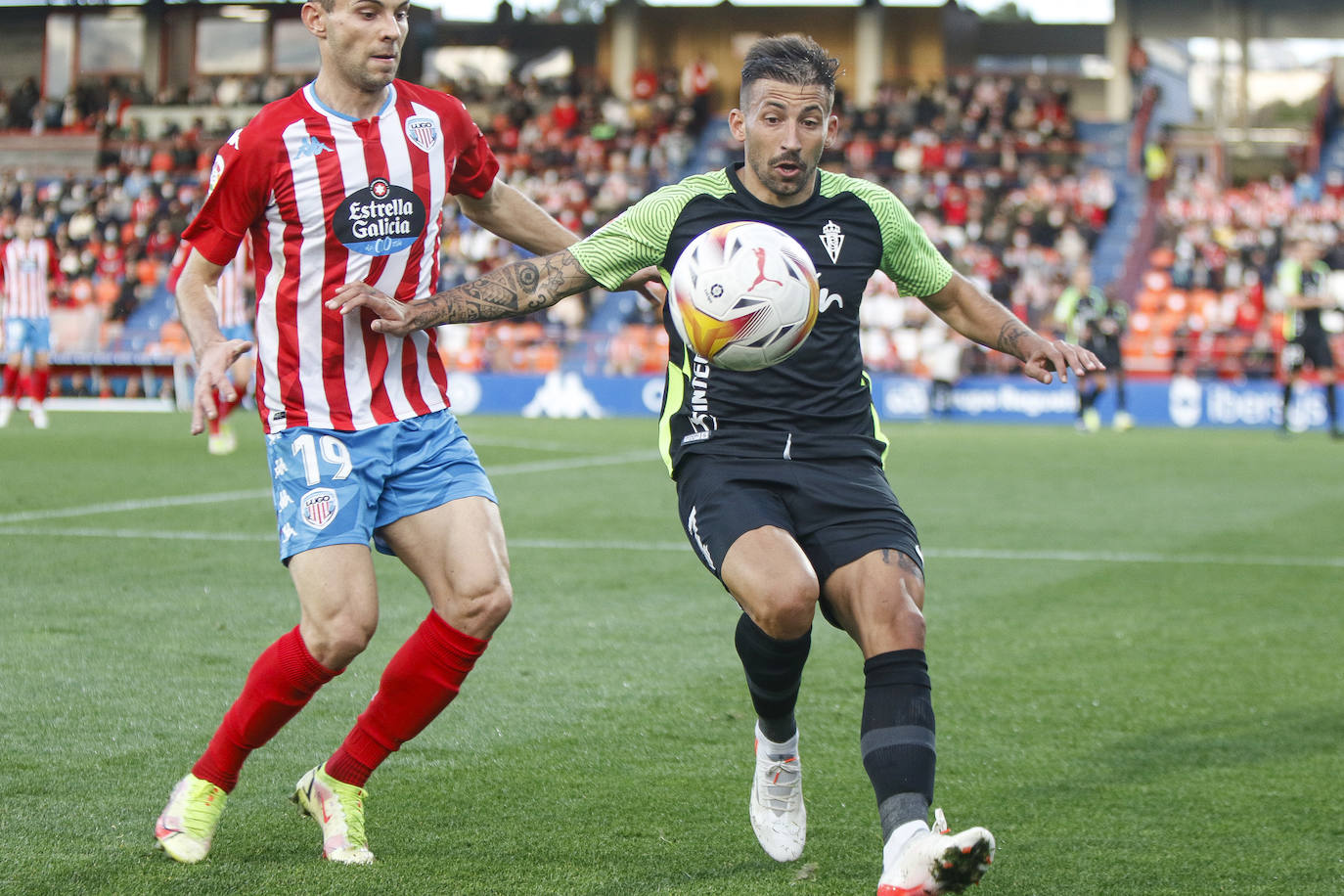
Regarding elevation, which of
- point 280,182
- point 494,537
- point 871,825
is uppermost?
point 280,182

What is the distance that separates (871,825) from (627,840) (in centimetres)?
64

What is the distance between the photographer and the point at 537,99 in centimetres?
3872

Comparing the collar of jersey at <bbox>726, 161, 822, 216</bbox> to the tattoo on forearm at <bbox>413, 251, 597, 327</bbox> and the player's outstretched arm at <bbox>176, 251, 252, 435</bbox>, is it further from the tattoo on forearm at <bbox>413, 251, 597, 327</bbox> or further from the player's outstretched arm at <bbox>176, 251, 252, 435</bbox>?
the player's outstretched arm at <bbox>176, 251, 252, 435</bbox>

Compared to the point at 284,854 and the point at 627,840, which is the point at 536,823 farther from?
the point at 284,854

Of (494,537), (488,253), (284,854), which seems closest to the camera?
(284,854)

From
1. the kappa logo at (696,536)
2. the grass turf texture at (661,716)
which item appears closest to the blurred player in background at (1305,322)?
the grass turf texture at (661,716)

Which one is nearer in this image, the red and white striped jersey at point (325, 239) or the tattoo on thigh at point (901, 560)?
the tattoo on thigh at point (901, 560)

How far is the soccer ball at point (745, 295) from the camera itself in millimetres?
3777

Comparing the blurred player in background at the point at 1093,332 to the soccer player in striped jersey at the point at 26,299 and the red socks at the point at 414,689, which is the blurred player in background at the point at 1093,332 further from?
the red socks at the point at 414,689

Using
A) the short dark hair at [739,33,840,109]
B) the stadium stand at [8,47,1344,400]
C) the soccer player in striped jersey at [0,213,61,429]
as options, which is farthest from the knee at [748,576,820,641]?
the stadium stand at [8,47,1344,400]

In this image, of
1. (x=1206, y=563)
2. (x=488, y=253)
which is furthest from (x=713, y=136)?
(x=1206, y=563)

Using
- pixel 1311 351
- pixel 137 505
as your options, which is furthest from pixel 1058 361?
pixel 1311 351

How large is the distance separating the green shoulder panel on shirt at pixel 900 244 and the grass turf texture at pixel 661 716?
4.53 ft

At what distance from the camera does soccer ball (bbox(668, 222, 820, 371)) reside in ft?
12.4
